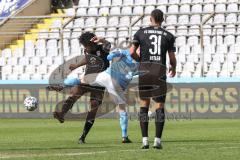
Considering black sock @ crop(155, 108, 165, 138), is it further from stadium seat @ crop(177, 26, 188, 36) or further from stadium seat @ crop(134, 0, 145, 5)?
stadium seat @ crop(134, 0, 145, 5)

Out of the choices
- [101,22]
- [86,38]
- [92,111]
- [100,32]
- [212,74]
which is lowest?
[92,111]

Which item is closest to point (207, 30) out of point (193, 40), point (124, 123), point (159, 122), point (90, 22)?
point (193, 40)

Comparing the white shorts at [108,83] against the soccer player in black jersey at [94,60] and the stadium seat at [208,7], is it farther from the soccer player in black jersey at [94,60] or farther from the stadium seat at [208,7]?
the stadium seat at [208,7]

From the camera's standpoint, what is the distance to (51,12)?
35688 mm

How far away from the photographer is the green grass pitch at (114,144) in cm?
1111

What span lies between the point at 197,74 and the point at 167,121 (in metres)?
3.12

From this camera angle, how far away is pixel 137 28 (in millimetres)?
28047

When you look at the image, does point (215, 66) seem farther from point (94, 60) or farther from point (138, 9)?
point (94, 60)

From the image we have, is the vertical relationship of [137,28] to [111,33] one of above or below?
above

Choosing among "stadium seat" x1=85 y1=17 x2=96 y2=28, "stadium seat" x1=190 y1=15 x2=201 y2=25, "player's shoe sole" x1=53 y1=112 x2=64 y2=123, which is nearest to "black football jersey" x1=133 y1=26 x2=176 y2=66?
"player's shoe sole" x1=53 y1=112 x2=64 y2=123

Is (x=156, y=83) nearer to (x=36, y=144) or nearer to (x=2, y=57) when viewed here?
(x=36, y=144)

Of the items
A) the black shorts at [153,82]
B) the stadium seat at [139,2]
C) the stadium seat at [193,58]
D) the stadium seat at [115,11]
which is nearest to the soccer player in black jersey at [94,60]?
the black shorts at [153,82]

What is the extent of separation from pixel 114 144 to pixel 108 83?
2.82 meters

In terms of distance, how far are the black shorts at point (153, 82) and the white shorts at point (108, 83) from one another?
3.05 meters
